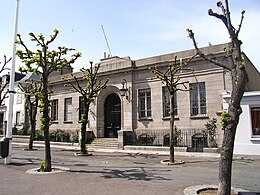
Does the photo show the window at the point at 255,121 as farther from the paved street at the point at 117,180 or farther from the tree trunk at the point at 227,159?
the tree trunk at the point at 227,159

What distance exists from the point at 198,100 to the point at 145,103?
14.5 ft

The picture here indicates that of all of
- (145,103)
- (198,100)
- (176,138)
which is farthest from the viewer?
(145,103)

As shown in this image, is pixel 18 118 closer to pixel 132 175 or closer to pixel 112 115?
pixel 112 115

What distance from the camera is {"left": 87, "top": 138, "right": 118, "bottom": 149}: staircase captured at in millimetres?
20447

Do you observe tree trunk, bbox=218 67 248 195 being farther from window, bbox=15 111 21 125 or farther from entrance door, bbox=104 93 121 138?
window, bbox=15 111 21 125

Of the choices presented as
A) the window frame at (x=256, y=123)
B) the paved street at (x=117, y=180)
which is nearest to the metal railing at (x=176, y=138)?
the window frame at (x=256, y=123)

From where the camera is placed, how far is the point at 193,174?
9.42m

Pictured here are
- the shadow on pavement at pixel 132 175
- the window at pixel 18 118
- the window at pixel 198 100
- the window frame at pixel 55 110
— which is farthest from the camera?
the window at pixel 18 118

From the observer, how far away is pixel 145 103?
21562 mm

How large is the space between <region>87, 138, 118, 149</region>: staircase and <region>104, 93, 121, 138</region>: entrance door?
1.61 metres

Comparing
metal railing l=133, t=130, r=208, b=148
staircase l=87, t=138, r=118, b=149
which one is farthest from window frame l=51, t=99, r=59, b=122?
metal railing l=133, t=130, r=208, b=148

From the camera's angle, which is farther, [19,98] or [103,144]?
[19,98]

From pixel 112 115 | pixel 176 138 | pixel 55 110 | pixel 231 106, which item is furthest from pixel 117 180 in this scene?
pixel 55 110

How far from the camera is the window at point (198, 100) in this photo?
19.0 meters
